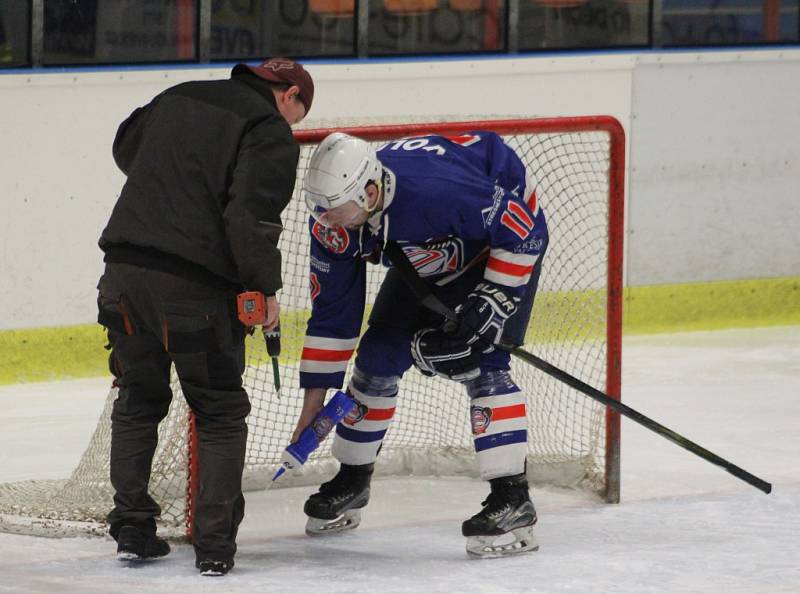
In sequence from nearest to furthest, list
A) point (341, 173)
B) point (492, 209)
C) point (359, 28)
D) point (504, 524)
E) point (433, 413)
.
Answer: point (341, 173)
point (492, 209)
point (504, 524)
point (433, 413)
point (359, 28)

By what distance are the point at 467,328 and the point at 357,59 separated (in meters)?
2.75

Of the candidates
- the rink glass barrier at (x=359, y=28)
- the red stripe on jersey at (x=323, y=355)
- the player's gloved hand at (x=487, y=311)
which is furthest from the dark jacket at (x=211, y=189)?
the rink glass barrier at (x=359, y=28)

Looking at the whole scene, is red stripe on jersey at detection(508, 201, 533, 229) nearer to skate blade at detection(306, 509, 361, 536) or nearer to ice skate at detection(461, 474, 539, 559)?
ice skate at detection(461, 474, 539, 559)

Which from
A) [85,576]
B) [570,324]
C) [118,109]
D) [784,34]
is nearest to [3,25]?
[118,109]

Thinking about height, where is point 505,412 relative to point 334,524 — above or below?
above

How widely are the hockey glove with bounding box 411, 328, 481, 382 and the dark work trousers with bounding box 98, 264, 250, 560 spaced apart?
1.47 ft

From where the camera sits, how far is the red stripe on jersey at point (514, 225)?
140 inches

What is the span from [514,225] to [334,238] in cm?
39

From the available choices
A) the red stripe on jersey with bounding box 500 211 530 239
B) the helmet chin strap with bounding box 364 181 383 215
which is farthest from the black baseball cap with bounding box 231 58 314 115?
the red stripe on jersey with bounding box 500 211 530 239

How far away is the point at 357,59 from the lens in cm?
614

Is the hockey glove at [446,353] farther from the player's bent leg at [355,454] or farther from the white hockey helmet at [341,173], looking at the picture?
the white hockey helmet at [341,173]

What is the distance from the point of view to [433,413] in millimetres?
4738

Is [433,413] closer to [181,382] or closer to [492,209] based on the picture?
[492,209]

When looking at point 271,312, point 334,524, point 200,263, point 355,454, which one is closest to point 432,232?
point 271,312
